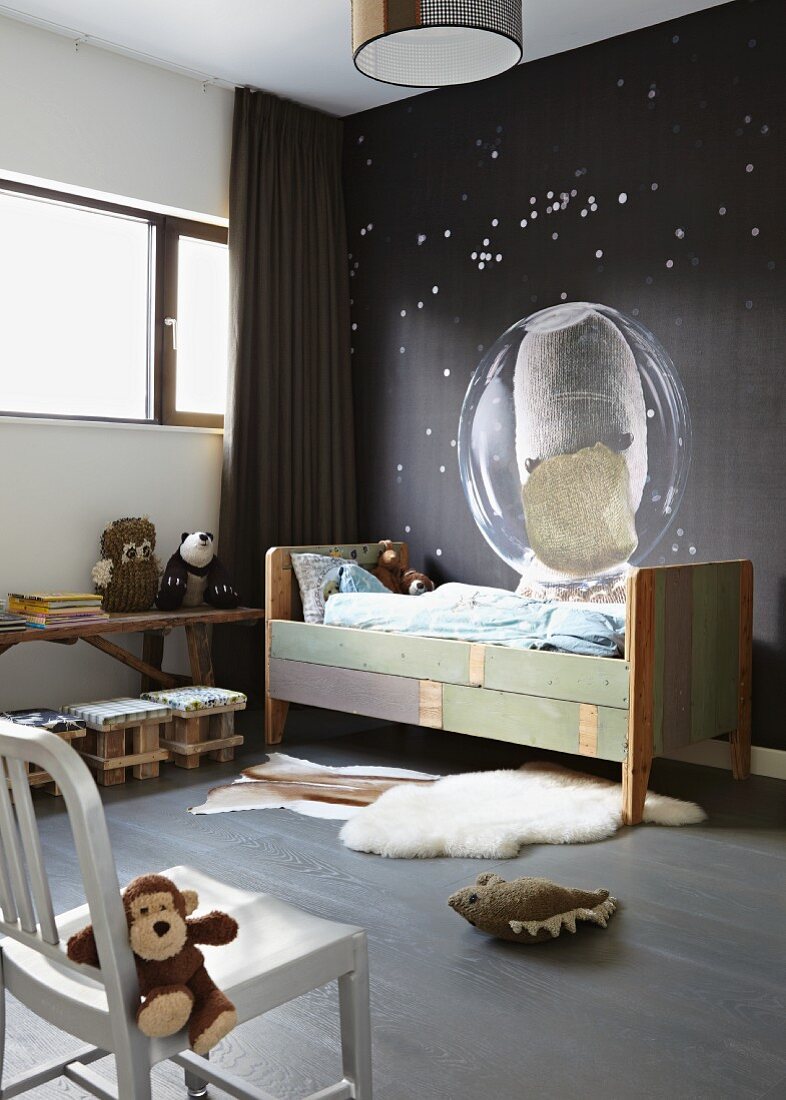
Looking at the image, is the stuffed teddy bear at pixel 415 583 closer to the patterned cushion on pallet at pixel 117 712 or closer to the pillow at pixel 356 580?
the pillow at pixel 356 580

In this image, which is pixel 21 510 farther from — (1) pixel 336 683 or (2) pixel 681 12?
(2) pixel 681 12

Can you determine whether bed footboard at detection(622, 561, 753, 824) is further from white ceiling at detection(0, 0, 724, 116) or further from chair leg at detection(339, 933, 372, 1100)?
white ceiling at detection(0, 0, 724, 116)

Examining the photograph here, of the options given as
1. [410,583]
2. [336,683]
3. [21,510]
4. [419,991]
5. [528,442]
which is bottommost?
[419,991]

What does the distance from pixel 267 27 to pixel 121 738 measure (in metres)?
2.47

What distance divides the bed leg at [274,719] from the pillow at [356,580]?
477 millimetres

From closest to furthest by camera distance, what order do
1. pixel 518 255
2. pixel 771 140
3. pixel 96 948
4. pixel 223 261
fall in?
pixel 96 948 < pixel 771 140 < pixel 518 255 < pixel 223 261

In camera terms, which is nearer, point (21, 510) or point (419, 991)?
point (419, 991)

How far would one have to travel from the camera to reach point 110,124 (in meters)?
3.98

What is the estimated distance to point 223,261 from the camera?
4.54 metres

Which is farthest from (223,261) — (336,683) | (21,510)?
(336,683)

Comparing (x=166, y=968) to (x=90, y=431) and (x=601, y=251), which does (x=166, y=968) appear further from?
(x=601, y=251)

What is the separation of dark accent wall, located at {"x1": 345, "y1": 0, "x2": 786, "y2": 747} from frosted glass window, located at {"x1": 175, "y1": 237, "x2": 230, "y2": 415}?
589mm

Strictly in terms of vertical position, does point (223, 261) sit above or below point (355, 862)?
above

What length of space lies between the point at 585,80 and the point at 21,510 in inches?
99.6
